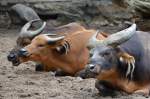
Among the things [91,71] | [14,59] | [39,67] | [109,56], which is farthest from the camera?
[39,67]

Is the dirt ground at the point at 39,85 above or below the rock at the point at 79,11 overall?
above

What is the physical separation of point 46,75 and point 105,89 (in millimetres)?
1988

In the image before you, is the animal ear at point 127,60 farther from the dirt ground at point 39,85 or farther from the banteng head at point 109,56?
the dirt ground at point 39,85

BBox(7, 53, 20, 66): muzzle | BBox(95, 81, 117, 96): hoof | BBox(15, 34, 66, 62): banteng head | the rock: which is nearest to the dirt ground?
BBox(95, 81, 117, 96): hoof

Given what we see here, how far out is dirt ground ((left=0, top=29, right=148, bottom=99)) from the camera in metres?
6.54

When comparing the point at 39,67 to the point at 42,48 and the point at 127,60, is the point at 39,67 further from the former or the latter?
the point at 127,60

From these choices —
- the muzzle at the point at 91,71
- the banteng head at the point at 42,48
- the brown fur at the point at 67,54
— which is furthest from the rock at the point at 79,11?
the muzzle at the point at 91,71

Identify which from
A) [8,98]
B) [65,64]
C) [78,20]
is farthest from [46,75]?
[78,20]

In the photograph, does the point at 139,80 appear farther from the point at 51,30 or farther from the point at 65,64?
the point at 51,30

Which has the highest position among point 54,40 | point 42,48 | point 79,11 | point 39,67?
point 54,40

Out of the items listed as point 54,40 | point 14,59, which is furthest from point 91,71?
point 14,59

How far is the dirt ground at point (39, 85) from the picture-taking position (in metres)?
6.54

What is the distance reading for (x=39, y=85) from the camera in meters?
7.33

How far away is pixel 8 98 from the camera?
21.3ft
